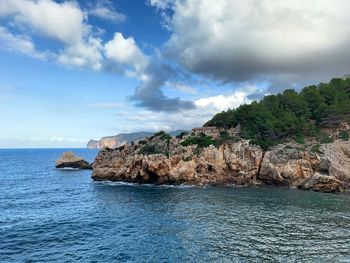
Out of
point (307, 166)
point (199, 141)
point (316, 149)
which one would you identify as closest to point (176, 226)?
point (307, 166)

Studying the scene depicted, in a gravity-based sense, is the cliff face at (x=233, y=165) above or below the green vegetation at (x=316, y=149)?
below

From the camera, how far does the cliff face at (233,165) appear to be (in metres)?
78.2

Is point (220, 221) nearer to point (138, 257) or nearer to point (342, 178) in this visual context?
point (138, 257)

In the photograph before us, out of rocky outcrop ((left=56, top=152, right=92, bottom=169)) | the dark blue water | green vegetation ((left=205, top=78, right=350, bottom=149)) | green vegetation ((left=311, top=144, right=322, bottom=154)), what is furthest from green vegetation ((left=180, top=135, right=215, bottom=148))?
rocky outcrop ((left=56, top=152, right=92, bottom=169))

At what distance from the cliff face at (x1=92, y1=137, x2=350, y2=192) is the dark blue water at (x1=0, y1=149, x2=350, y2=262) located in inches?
321

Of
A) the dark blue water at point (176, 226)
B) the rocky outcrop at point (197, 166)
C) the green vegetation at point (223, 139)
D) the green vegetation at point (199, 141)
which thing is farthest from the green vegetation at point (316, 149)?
the green vegetation at point (199, 141)

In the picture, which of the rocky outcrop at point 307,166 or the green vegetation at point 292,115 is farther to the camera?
the green vegetation at point 292,115

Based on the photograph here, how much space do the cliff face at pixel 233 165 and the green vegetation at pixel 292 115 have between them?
6.17 meters

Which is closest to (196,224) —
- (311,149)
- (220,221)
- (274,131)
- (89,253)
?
(220,221)

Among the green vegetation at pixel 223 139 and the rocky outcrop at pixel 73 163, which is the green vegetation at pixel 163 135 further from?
the rocky outcrop at pixel 73 163

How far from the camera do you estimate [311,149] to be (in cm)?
8181

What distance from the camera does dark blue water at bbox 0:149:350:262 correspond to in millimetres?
35156

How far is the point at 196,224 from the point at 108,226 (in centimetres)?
1195

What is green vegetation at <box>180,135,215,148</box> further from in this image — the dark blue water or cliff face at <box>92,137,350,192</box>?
the dark blue water
